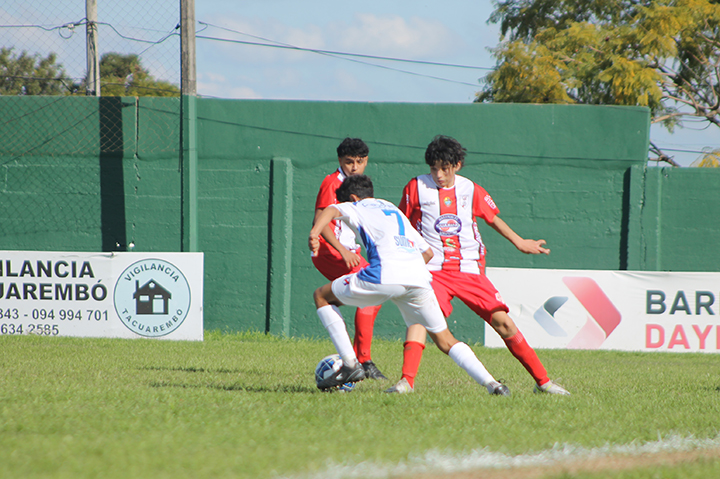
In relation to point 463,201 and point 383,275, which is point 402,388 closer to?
point 383,275

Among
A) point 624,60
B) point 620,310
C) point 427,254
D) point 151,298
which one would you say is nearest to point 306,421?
point 427,254

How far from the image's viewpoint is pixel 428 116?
10586 millimetres

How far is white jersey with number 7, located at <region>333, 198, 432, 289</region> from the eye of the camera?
178 inches

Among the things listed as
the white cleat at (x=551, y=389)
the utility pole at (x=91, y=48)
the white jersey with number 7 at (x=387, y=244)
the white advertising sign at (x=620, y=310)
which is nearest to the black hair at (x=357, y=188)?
the white jersey with number 7 at (x=387, y=244)

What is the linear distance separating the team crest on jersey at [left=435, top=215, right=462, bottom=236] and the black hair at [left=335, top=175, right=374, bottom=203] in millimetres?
705

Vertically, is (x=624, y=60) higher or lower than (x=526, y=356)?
higher

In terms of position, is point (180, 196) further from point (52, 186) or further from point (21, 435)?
point (21, 435)

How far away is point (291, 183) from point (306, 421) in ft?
23.3

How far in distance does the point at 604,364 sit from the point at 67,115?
8.57m

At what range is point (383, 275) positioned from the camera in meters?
4.51

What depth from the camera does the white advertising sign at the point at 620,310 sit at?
9.44m

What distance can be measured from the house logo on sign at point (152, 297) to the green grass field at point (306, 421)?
7.85 feet

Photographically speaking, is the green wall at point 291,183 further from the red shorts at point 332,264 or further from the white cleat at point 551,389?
the white cleat at point 551,389

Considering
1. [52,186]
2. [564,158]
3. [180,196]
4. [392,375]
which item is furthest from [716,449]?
[52,186]
